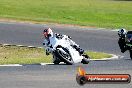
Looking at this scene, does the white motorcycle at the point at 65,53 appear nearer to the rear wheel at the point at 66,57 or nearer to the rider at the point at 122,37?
the rear wheel at the point at 66,57

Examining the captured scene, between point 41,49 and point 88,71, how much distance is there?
29.3ft

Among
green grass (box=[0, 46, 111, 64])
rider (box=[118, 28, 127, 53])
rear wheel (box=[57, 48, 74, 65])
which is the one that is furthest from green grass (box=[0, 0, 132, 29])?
rear wheel (box=[57, 48, 74, 65])

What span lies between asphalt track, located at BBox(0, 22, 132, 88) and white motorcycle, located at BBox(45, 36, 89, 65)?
37 cm

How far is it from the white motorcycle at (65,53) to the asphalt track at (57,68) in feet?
1.22

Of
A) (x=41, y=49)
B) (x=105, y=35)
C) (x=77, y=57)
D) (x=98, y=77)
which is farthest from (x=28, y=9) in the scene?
(x=98, y=77)

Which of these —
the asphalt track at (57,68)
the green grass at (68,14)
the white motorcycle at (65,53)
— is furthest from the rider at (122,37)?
the green grass at (68,14)

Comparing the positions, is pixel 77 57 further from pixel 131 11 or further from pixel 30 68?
pixel 131 11

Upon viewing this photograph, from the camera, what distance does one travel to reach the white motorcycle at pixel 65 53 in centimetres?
1781

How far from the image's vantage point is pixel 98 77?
10.0m

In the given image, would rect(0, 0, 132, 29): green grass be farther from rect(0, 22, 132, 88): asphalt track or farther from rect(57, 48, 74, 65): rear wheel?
rect(57, 48, 74, 65): rear wheel

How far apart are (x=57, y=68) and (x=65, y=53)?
1378 mm

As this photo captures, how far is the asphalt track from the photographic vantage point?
13.1m

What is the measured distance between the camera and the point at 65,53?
17.8m

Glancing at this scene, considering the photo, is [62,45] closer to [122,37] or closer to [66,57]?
[66,57]
